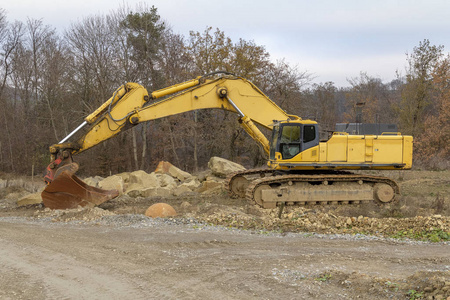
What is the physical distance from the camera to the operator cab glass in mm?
12609

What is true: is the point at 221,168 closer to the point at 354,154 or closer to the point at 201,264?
the point at 354,154

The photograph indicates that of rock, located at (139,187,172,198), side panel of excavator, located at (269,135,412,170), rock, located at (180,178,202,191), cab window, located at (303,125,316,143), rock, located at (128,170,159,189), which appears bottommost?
rock, located at (139,187,172,198)

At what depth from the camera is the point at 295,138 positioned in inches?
498

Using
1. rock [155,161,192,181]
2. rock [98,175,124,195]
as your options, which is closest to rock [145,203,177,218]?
rock [98,175,124,195]

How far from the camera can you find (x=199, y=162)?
32594mm

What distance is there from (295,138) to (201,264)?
6.74m

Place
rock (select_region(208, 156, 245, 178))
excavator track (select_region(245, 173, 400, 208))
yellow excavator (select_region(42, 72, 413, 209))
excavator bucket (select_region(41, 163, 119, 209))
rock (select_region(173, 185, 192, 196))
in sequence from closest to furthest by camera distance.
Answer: excavator bucket (select_region(41, 163, 119, 209)), yellow excavator (select_region(42, 72, 413, 209)), excavator track (select_region(245, 173, 400, 208)), rock (select_region(173, 185, 192, 196)), rock (select_region(208, 156, 245, 178))

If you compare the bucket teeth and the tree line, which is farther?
the tree line

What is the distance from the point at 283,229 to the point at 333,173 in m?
4.79

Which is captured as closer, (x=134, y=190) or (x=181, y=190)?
(x=134, y=190)

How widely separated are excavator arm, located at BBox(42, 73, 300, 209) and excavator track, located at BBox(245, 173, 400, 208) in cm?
154

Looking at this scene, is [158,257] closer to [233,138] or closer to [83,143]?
[83,143]

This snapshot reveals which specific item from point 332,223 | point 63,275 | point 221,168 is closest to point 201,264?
point 63,275

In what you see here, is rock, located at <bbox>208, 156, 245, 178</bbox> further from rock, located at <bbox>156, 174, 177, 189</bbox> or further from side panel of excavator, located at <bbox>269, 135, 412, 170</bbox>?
side panel of excavator, located at <bbox>269, 135, 412, 170</bbox>
